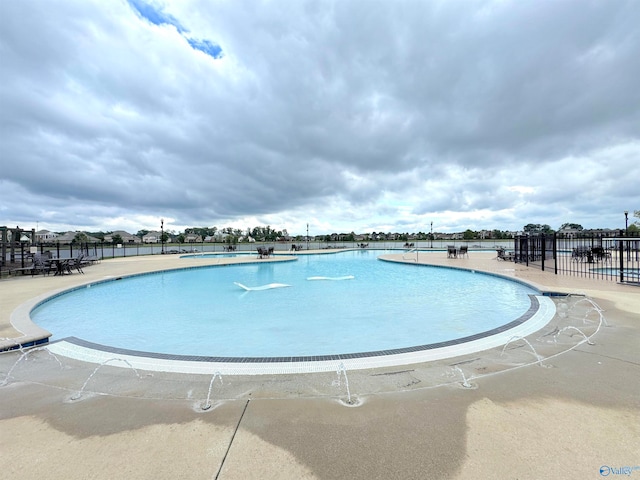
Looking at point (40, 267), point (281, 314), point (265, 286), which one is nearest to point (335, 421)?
point (281, 314)

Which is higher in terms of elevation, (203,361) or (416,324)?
(203,361)

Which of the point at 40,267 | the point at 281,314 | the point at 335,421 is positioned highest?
the point at 40,267

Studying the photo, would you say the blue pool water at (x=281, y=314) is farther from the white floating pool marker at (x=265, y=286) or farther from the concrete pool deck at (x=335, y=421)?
the concrete pool deck at (x=335, y=421)

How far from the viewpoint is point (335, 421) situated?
1970mm

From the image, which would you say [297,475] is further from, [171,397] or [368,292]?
[368,292]

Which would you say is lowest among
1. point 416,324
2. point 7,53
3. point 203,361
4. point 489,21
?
point 416,324

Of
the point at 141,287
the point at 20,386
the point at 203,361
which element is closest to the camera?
the point at 20,386

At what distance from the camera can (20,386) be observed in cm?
258

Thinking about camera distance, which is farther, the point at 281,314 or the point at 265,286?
the point at 265,286

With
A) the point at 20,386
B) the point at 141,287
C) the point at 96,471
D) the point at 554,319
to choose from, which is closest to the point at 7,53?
the point at 141,287

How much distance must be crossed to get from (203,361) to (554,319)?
5340 mm

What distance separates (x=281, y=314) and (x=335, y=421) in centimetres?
495

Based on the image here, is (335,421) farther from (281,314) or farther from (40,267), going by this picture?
(40,267)

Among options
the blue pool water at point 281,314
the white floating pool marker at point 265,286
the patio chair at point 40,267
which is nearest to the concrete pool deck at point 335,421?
the blue pool water at point 281,314
